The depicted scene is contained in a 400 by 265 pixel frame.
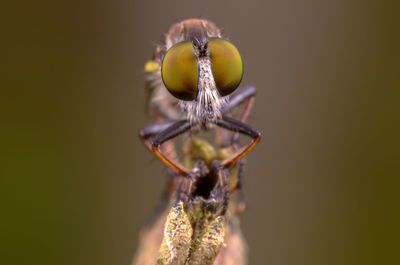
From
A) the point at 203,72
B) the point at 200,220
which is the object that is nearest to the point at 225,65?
the point at 203,72

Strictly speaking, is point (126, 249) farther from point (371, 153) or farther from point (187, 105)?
point (187, 105)

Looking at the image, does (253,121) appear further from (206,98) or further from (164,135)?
(206,98)

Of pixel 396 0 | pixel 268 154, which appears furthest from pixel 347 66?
pixel 268 154

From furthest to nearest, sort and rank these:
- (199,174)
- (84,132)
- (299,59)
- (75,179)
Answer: (299,59)
(84,132)
(75,179)
(199,174)

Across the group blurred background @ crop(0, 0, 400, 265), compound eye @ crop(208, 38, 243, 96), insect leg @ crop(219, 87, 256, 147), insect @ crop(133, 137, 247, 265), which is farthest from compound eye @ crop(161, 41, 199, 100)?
blurred background @ crop(0, 0, 400, 265)

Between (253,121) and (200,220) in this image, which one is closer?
(200,220)

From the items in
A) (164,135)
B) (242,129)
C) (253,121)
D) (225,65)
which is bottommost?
(164,135)

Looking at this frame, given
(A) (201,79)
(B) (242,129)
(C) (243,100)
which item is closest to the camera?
(A) (201,79)
